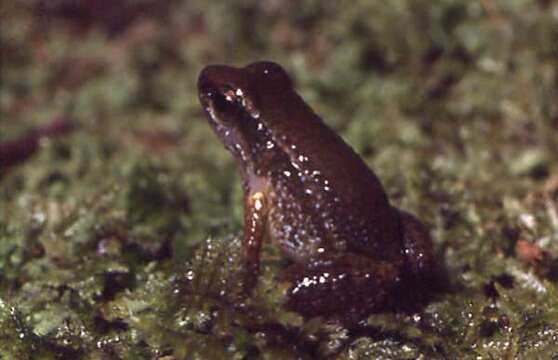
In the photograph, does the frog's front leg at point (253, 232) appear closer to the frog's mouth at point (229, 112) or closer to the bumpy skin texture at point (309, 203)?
the bumpy skin texture at point (309, 203)

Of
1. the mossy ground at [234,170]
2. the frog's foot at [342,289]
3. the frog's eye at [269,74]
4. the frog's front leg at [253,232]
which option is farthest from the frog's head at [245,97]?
the frog's foot at [342,289]

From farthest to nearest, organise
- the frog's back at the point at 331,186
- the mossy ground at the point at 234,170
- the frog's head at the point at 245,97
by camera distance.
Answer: the frog's head at the point at 245,97, the frog's back at the point at 331,186, the mossy ground at the point at 234,170

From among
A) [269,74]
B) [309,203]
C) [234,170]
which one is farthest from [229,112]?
[234,170]

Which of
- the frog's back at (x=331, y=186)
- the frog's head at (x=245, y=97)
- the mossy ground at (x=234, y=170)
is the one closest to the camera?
the mossy ground at (x=234, y=170)

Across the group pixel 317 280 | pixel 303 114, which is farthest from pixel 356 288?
pixel 303 114

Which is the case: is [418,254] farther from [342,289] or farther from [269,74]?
[269,74]

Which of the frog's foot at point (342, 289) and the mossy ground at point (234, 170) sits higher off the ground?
the mossy ground at point (234, 170)

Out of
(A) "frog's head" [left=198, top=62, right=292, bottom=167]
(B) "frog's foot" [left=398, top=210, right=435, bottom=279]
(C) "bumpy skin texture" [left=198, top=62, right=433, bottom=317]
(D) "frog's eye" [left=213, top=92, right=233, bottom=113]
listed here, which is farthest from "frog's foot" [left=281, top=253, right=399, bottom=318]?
(D) "frog's eye" [left=213, top=92, right=233, bottom=113]
